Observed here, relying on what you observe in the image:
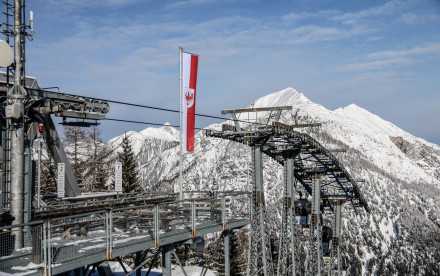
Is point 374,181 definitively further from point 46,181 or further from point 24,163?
point 24,163

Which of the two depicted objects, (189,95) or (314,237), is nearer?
(189,95)

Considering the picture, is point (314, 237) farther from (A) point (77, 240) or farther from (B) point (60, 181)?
(A) point (77, 240)

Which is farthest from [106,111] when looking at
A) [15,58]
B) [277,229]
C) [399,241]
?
[399,241]

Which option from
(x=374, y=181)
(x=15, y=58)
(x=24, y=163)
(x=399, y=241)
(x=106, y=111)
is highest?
(x=15, y=58)

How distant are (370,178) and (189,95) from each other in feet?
305

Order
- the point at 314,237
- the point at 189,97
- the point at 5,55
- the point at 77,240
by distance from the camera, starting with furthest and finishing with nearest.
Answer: the point at 314,237 < the point at 189,97 < the point at 5,55 < the point at 77,240

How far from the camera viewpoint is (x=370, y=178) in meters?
102

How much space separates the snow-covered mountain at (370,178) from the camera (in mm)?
84000

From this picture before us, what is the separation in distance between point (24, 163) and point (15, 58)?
2.74 metres

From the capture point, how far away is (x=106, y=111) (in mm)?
14438

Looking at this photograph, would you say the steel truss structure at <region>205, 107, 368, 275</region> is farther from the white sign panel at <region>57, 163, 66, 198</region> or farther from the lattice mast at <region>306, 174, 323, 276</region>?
the white sign panel at <region>57, 163, 66, 198</region>

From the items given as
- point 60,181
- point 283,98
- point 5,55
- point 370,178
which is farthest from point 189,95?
point 283,98

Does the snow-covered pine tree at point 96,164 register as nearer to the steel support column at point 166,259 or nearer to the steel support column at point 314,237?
the steel support column at point 314,237

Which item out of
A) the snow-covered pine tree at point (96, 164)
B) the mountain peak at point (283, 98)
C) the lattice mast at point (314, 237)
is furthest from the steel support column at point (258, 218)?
the mountain peak at point (283, 98)
